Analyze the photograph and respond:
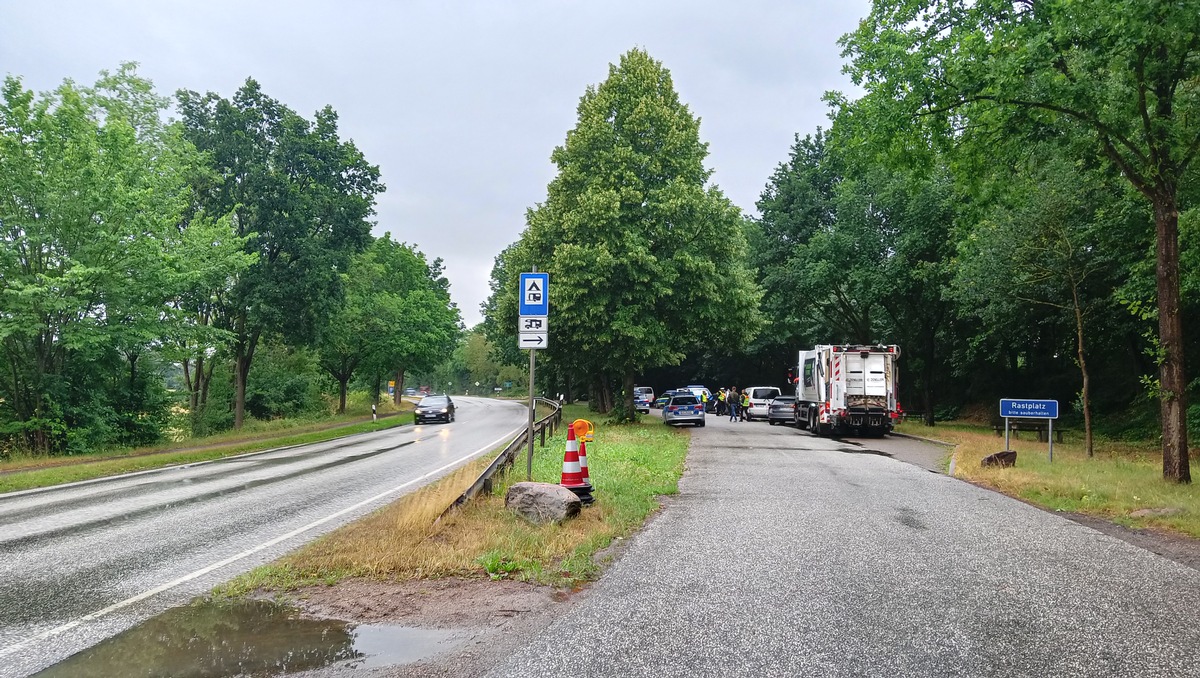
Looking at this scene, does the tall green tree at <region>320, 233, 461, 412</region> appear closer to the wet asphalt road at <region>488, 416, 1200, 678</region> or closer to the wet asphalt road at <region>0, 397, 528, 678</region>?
the wet asphalt road at <region>0, 397, 528, 678</region>

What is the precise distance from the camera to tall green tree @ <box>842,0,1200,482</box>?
11070 mm

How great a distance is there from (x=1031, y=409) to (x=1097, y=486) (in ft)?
12.7

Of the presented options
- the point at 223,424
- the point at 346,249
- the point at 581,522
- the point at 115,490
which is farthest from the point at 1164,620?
the point at 223,424

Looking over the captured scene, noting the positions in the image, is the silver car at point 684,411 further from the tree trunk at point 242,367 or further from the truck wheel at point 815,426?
the tree trunk at point 242,367

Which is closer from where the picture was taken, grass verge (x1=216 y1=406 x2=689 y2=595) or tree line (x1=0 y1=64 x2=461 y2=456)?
grass verge (x1=216 y1=406 x2=689 y2=595)

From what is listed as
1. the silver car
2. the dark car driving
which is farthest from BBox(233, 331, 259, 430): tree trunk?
the silver car

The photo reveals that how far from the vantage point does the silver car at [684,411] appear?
30.6 metres

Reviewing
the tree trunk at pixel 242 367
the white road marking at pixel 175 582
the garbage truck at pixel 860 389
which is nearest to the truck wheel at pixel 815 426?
the garbage truck at pixel 860 389

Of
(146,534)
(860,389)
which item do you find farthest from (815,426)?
(146,534)

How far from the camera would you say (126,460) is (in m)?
17.4

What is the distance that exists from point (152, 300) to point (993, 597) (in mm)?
21591

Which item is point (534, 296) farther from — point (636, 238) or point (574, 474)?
point (636, 238)

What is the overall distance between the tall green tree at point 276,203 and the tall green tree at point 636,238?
9.91 meters

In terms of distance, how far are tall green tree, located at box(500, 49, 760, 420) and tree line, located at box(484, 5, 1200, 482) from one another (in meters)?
0.08
